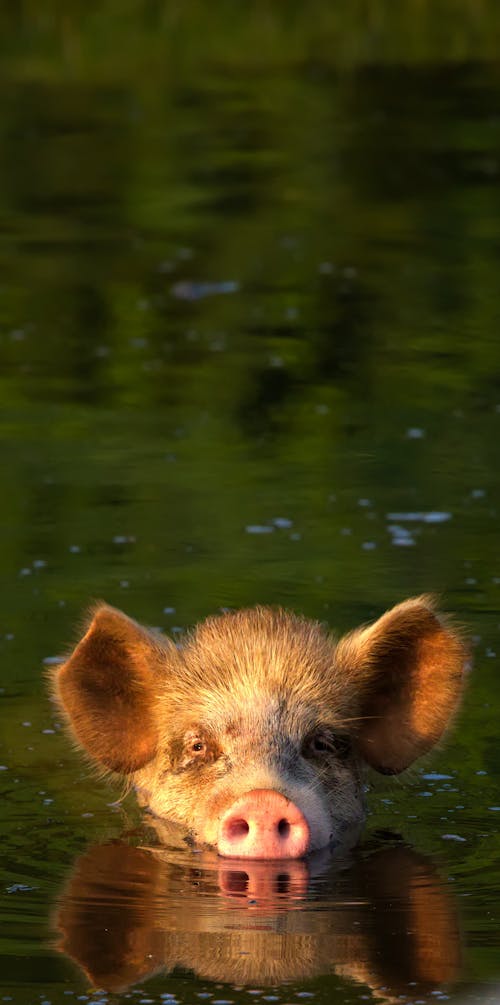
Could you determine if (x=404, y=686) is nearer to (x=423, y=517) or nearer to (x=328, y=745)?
(x=328, y=745)

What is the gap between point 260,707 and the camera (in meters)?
7.77

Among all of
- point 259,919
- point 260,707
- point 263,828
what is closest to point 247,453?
point 260,707

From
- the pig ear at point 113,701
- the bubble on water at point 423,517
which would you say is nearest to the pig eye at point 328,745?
the pig ear at point 113,701

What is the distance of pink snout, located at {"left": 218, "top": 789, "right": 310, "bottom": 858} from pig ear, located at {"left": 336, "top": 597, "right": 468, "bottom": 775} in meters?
0.95

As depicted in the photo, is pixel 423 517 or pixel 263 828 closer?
pixel 263 828

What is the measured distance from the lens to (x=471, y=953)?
21.8ft

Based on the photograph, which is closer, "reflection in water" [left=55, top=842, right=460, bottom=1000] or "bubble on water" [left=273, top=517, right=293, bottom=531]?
"reflection in water" [left=55, top=842, right=460, bottom=1000]

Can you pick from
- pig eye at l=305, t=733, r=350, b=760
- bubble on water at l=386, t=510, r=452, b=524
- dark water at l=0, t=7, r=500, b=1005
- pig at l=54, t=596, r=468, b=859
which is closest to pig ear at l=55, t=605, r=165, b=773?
pig at l=54, t=596, r=468, b=859

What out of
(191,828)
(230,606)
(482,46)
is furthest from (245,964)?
(482,46)

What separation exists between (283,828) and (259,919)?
1.40 ft

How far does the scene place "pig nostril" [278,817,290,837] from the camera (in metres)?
7.28

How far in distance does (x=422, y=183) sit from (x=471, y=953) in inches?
619

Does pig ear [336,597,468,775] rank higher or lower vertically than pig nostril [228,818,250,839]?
higher

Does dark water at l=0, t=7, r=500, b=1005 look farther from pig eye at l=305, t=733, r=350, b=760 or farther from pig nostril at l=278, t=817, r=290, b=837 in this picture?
pig eye at l=305, t=733, r=350, b=760
